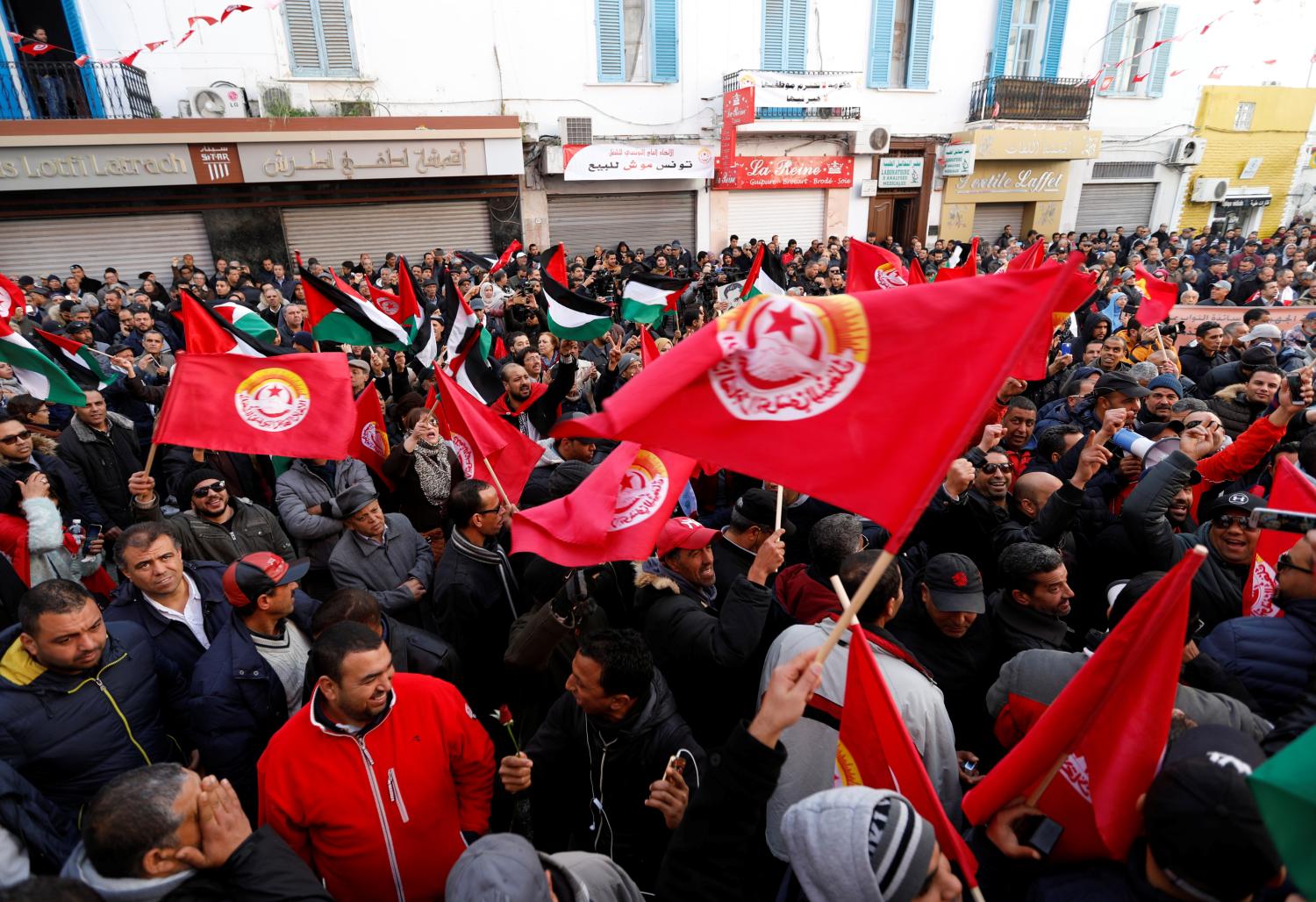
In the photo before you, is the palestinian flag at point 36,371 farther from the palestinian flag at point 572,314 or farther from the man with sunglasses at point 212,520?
the palestinian flag at point 572,314

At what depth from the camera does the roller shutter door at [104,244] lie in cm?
1376

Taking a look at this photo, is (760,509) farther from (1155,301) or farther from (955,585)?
(1155,301)

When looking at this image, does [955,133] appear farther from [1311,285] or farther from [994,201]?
[1311,285]

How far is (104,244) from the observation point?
47.1ft

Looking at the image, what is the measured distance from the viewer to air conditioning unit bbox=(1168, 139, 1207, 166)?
2191cm

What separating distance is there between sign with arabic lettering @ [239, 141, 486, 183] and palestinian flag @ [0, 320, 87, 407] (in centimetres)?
1137

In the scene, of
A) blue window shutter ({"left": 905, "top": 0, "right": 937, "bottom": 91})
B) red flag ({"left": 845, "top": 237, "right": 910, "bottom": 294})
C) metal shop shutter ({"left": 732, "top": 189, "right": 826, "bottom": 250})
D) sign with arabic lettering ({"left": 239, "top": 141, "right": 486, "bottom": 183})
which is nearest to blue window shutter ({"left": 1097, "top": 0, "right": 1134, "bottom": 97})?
blue window shutter ({"left": 905, "top": 0, "right": 937, "bottom": 91})

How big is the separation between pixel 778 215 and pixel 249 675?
Answer: 736 inches

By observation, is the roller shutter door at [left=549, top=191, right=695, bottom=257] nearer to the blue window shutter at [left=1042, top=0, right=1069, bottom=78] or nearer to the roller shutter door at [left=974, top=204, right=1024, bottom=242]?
the roller shutter door at [left=974, top=204, right=1024, bottom=242]

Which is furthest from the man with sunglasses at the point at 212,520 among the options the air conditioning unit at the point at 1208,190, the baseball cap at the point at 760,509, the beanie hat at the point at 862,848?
the air conditioning unit at the point at 1208,190

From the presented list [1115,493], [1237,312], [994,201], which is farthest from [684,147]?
[1115,493]

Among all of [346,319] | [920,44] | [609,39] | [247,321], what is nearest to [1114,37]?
[920,44]

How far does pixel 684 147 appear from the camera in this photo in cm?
1741

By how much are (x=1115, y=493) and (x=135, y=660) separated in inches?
192
